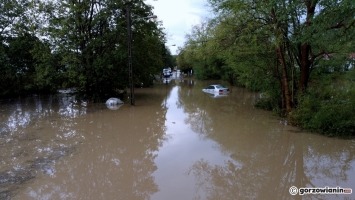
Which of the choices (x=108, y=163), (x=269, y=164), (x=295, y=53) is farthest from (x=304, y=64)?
(x=108, y=163)

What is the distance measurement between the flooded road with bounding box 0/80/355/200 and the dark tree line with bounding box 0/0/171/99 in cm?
807

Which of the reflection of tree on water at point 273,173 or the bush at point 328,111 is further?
the bush at point 328,111

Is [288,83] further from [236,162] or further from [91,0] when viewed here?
[91,0]

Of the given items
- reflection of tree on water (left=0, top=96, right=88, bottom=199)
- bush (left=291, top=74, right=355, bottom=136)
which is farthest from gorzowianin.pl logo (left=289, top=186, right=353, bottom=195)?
reflection of tree on water (left=0, top=96, right=88, bottom=199)

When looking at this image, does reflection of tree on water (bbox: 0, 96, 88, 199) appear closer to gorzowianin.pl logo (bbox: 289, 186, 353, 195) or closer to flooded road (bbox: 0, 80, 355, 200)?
flooded road (bbox: 0, 80, 355, 200)

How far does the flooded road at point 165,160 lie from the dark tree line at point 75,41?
8070 mm

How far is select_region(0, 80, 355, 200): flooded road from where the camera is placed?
7465mm

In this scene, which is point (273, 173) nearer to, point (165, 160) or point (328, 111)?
point (165, 160)

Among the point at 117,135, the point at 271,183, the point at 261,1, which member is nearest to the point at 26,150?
the point at 117,135

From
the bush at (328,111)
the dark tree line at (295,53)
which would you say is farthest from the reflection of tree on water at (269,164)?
the dark tree line at (295,53)

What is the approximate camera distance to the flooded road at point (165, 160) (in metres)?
7.46

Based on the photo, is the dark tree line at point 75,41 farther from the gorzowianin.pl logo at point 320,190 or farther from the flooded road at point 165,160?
the gorzowianin.pl logo at point 320,190

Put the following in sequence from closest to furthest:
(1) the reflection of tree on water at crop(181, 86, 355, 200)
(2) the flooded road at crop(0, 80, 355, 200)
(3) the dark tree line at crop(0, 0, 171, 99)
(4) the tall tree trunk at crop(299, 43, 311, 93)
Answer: (2) the flooded road at crop(0, 80, 355, 200) < (1) the reflection of tree on water at crop(181, 86, 355, 200) < (4) the tall tree trunk at crop(299, 43, 311, 93) < (3) the dark tree line at crop(0, 0, 171, 99)

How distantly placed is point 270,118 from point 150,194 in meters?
12.5
